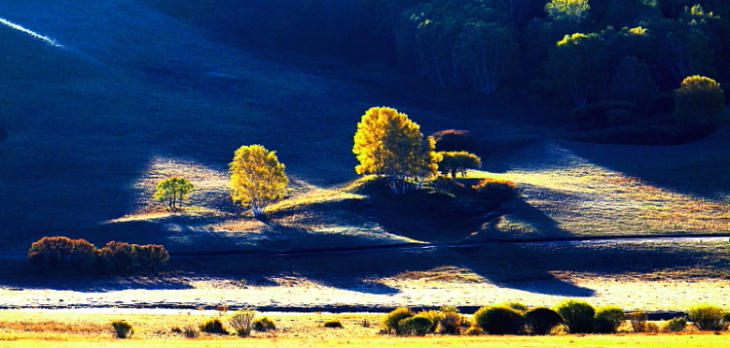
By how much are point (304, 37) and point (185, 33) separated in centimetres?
2442

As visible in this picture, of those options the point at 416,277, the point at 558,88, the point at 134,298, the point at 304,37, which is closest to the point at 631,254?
the point at 416,277

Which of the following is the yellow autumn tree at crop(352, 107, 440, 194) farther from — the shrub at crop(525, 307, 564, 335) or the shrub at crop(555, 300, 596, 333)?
the shrub at crop(525, 307, 564, 335)

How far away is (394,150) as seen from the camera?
100250 mm

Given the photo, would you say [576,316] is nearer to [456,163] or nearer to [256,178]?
[256,178]

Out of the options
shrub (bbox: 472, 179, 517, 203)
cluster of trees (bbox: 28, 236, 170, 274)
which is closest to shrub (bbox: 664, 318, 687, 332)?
cluster of trees (bbox: 28, 236, 170, 274)

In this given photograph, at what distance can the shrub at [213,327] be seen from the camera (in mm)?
49562

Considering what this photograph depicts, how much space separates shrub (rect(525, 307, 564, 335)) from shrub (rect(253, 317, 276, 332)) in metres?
13.7

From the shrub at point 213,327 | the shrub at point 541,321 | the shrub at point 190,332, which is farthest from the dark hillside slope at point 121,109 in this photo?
the shrub at point 541,321

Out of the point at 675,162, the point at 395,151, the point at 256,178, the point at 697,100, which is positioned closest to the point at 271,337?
the point at 256,178

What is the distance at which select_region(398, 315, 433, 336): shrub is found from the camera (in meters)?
47.9

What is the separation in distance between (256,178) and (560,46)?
75.1m

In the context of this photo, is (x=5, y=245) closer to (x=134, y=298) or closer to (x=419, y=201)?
(x=134, y=298)

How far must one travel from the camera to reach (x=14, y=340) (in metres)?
43.0

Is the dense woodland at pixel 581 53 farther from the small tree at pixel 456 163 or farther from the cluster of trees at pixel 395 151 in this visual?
the cluster of trees at pixel 395 151
